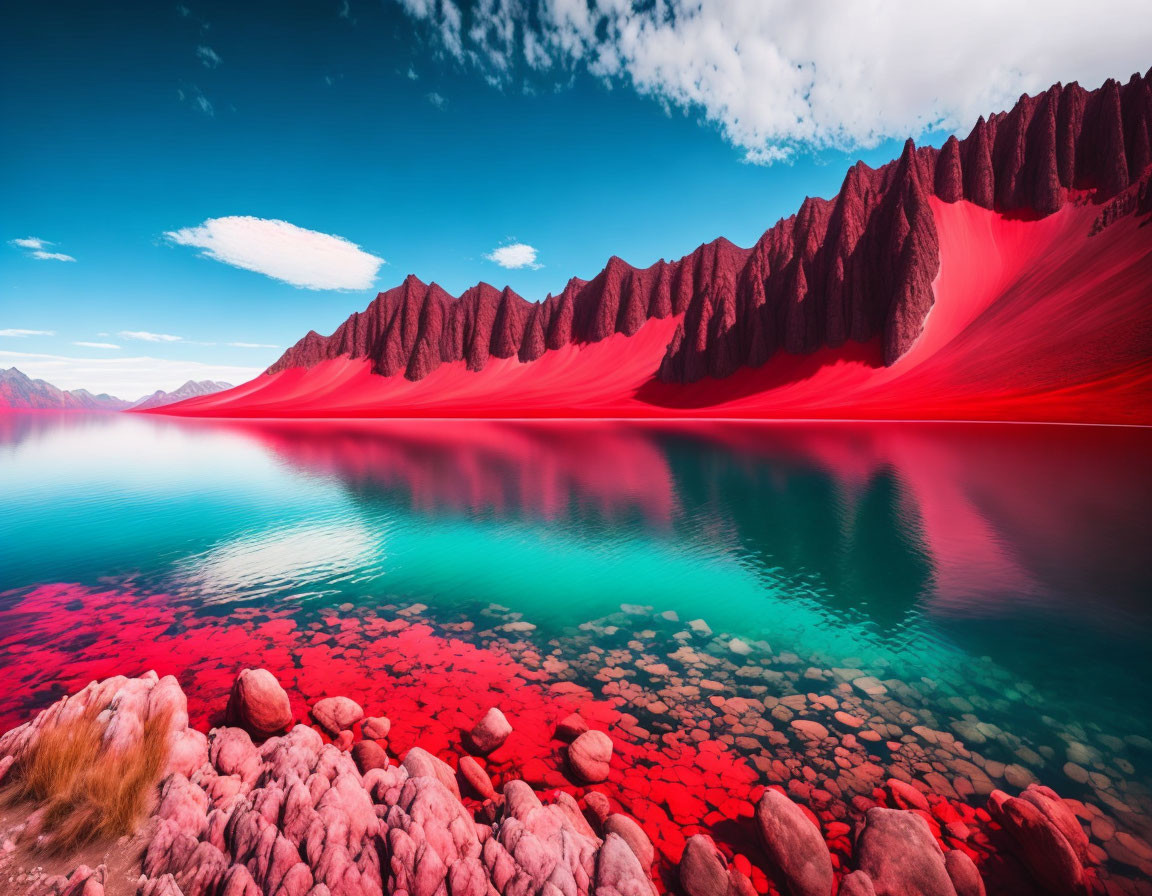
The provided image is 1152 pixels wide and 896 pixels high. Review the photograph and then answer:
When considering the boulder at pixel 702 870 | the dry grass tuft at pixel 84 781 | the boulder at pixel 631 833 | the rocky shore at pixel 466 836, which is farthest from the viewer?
the boulder at pixel 631 833

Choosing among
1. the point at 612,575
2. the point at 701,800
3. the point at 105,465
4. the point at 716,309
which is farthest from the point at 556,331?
the point at 701,800

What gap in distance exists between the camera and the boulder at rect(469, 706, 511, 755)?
744 cm

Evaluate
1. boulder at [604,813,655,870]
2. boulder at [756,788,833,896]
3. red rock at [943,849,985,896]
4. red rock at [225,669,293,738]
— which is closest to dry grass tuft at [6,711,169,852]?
red rock at [225,669,293,738]

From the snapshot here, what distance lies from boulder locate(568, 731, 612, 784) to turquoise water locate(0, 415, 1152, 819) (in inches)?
155

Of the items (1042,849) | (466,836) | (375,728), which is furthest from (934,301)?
(466,836)

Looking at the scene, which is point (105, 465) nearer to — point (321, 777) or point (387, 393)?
point (321, 777)

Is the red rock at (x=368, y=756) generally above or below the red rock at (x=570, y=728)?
above

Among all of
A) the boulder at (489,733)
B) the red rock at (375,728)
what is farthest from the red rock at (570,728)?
the red rock at (375,728)

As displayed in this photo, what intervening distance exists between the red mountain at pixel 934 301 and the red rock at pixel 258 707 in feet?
197

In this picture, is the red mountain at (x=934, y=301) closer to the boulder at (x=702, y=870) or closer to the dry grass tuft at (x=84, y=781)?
the boulder at (x=702, y=870)

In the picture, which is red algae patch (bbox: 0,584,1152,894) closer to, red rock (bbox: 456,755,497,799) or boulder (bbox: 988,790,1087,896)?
red rock (bbox: 456,755,497,799)

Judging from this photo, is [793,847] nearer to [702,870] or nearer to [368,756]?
[702,870]

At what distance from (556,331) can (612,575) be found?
123 m

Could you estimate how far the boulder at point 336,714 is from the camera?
791 cm
